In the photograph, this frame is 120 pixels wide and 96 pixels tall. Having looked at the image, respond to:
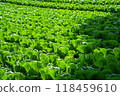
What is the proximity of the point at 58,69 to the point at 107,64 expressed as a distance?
0.81 m

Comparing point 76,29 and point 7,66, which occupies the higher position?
point 76,29

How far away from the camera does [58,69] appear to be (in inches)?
119

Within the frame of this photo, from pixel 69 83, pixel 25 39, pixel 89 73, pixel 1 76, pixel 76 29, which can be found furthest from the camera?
pixel 76 29

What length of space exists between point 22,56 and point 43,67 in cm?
63

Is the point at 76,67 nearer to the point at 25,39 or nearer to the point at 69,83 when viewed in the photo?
the point at 69,83

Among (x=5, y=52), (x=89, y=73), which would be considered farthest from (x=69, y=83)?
(x=5, y=52)

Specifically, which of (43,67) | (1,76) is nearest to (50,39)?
(43,67)

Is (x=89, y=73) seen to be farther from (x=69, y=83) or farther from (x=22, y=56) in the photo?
(x=22, y=56)

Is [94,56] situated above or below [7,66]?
above

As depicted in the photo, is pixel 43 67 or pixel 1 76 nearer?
pixel 1 76

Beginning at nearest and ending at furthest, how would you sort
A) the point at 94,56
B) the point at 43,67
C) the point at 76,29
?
1. the point at 43,67
2. the point at 94,56
3. the point at 76,29

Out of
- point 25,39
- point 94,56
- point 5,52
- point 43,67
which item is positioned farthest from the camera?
point 25,39

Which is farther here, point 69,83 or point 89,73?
point 89,73

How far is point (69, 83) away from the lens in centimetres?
263
